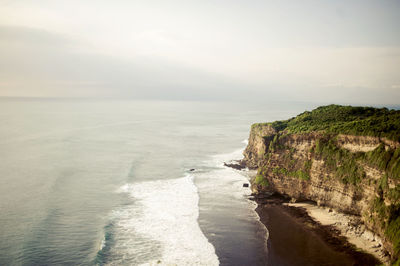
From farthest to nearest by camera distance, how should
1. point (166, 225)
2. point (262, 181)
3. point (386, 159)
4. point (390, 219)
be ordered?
point (262, 181)
point (166, 225)
point (386, 159)
point (390, 219)

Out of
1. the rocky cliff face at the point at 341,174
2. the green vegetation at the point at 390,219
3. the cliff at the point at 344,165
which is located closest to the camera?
the green vegetation at the point at 390,219

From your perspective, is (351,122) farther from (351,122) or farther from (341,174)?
(341,174)

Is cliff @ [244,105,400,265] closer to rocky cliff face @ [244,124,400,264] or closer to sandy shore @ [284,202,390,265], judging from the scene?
rocky cliff face @ [244,124,400,264]

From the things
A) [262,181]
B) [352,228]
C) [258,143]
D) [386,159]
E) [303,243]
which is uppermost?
[386,159]

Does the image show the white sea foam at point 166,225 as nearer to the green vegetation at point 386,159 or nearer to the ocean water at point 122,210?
the ocean water at point 122,210

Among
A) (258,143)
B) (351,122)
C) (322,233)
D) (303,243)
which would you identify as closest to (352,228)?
(322,233)

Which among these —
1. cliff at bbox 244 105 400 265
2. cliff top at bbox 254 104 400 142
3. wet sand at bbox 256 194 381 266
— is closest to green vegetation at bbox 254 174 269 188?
cliff at bbox 244 105 400 265

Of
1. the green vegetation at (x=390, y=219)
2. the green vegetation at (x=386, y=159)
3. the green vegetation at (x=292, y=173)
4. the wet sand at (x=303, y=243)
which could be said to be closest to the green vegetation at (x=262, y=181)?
the green vegetation at (x=292, y=173)

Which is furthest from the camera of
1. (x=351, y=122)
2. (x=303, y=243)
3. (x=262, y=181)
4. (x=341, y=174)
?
(x=262, y=181)
